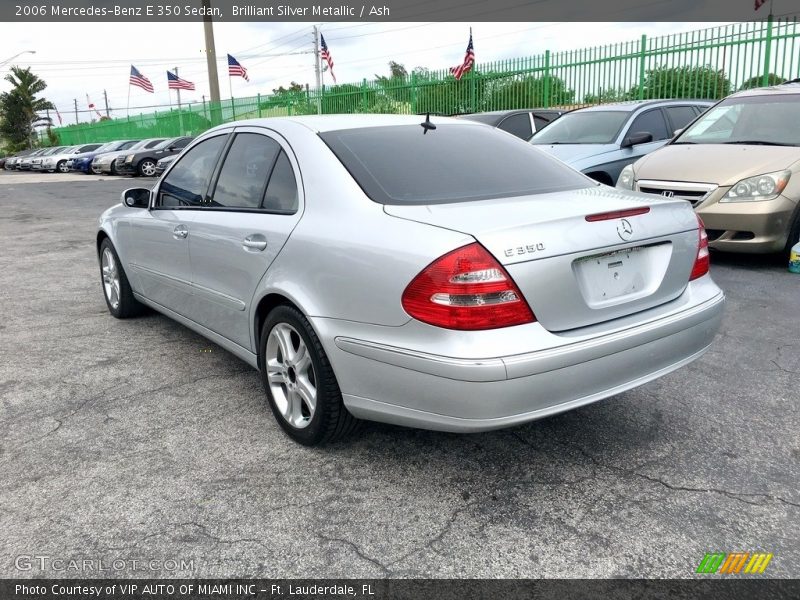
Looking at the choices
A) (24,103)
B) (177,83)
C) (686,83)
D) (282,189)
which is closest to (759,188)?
(282,189)

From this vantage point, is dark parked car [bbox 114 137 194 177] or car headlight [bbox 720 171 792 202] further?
dark parked car [bbox 114 137 194 177]

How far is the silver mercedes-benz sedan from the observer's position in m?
2.42

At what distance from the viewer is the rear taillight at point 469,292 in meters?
2.39

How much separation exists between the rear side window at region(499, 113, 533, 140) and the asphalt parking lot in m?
7.74

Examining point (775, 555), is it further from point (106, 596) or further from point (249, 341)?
point (249, 341)

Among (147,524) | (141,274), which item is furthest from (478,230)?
(141,274)

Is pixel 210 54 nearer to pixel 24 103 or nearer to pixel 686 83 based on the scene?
pixel 686 83

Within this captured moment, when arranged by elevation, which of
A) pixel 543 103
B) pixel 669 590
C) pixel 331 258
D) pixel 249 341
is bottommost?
pixel 669 590

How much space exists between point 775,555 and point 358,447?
1.70m

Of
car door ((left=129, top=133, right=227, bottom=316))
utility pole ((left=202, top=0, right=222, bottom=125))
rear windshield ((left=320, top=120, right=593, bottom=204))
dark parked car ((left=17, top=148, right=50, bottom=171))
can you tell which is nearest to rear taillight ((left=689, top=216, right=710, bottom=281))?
rear windshield ((left=320, top=120, right=593, bottom=204))

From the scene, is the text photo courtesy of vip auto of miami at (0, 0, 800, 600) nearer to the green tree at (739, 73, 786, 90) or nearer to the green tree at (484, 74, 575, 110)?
the green tree at (739, 73, 786, 90)

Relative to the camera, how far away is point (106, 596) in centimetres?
219

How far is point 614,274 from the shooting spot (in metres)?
2.71

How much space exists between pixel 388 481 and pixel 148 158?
2393cm
